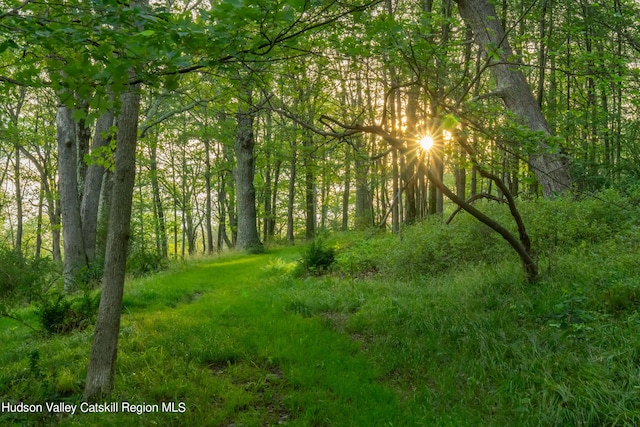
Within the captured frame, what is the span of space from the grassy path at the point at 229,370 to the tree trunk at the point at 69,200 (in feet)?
15.3

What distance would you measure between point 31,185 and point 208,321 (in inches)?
1028

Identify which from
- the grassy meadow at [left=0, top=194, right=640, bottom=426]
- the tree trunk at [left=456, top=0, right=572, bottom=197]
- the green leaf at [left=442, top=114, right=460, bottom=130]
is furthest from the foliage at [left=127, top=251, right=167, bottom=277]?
the tree trunk at [left=456, top=0, right=572, bottom=197]

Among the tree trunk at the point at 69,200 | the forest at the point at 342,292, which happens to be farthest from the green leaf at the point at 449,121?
the tree trunk at the point at 69,200

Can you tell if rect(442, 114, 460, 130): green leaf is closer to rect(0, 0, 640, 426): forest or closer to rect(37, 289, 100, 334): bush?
rect(0, 0, 640, 426): forest

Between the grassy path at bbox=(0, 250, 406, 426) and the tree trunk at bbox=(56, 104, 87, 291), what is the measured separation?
4653 mm

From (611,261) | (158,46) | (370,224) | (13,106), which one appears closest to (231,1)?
(158,46)

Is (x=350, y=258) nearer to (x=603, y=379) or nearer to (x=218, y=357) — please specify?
(x=218, y=357)

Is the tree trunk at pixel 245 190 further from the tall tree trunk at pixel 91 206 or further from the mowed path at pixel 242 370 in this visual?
the mowed path at pixel 242 370

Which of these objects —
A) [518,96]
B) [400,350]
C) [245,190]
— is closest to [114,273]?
[400,350]

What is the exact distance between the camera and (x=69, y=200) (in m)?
10.5

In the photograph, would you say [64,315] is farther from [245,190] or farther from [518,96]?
[245,190]

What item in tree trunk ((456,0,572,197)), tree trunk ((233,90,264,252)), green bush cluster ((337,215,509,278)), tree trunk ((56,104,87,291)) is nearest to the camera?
green bush cluster ((337,215,509,278))

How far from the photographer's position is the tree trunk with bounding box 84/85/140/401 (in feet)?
12.9

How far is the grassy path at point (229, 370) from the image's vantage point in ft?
12.2
